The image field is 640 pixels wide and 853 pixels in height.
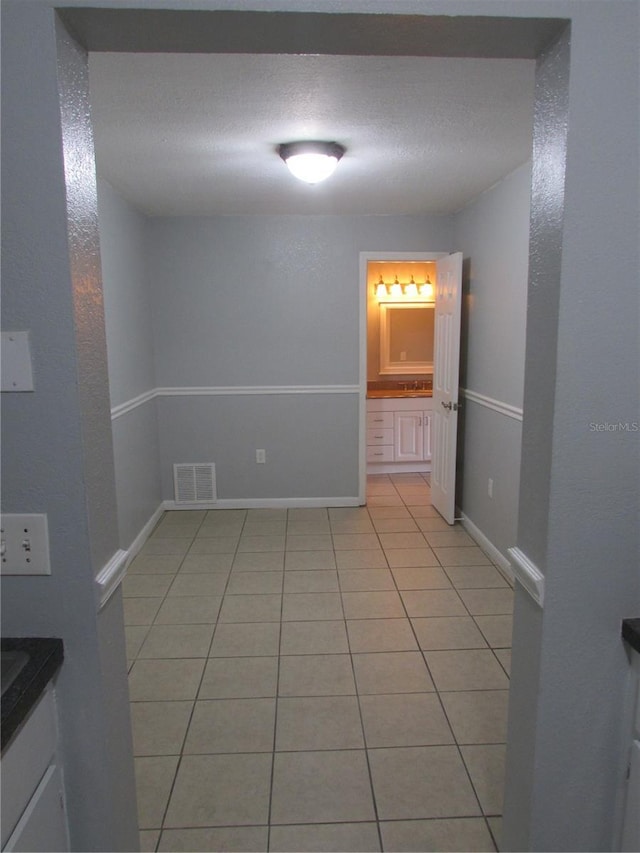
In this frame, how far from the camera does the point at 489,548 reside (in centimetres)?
368

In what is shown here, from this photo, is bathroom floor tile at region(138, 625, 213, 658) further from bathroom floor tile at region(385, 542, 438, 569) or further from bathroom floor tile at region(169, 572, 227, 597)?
bathroom floor tile at region(385, 542, 438, 569)

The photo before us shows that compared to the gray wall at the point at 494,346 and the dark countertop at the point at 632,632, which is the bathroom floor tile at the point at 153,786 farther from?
the gray wall at the point at 494,346

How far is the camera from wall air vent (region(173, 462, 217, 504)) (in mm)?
4555

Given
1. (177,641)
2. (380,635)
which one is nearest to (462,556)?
(380,635)

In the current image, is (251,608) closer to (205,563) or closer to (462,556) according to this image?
(205,563)

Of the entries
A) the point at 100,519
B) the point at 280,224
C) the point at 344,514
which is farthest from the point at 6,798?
the point at 280,224

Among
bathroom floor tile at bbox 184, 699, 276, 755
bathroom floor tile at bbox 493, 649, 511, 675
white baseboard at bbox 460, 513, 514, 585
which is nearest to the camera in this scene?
bathroom floor tile at bbox 184, 699, 276, 755

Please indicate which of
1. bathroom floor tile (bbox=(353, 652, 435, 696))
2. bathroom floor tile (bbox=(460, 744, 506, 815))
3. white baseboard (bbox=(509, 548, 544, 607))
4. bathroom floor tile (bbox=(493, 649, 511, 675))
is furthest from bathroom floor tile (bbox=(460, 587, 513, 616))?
white baseboard (bbox=(509, 548, 544, 607))

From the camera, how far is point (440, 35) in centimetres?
105

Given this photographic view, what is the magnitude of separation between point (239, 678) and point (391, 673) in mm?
668

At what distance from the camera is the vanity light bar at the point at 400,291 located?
5.79 meters

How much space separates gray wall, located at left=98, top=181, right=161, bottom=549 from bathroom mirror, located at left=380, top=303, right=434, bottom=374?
2557mm

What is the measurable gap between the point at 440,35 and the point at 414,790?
2104 mm

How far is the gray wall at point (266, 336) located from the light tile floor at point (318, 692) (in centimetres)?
81
